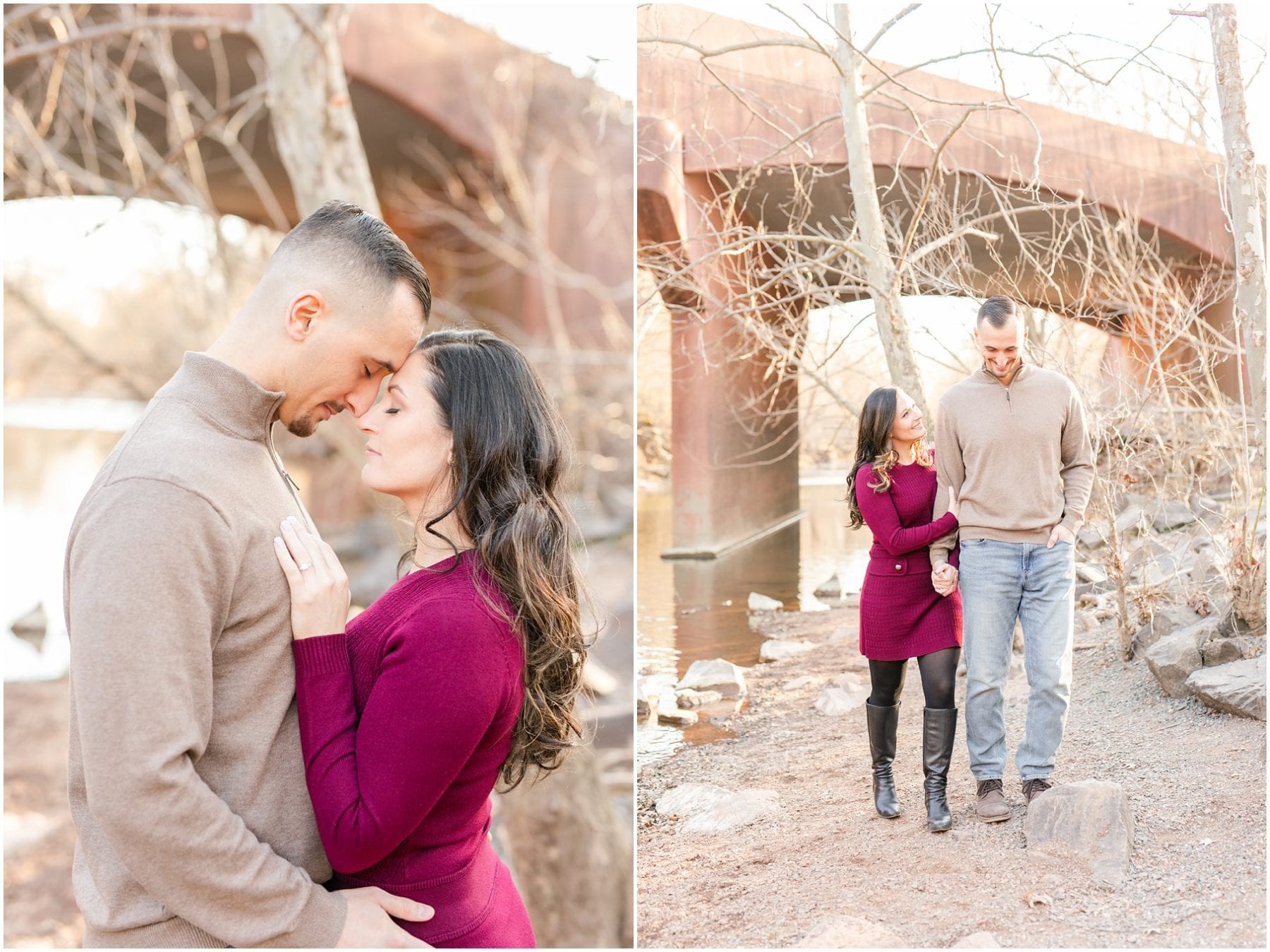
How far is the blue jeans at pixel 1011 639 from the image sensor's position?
2566 millimetres

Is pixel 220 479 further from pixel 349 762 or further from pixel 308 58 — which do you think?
pixel 308 58

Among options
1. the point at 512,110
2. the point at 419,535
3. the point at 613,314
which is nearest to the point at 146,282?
the point at 512,110

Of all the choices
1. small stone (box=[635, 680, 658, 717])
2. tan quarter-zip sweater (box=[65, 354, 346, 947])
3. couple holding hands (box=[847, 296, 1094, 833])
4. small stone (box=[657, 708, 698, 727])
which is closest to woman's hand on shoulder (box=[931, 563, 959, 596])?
couple holding hands (box=[847, 296, 1094, 833])

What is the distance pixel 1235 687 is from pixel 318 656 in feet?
7.28

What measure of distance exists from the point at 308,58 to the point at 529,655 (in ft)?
8.55

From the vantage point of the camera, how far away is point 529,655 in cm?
165

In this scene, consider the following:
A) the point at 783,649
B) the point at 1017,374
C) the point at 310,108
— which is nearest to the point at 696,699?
the point at 783,649

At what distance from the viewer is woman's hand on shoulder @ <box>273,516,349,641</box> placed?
1.51 metres

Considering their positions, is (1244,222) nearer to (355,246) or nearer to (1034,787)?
(1034,787)

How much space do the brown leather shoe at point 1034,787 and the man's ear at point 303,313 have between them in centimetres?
195

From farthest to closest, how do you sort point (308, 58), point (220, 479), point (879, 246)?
point (308, 58) < point (879, 246) < point (220, 479)

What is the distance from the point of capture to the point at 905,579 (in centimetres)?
271

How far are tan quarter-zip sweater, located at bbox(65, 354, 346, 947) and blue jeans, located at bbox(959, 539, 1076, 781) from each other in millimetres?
1658

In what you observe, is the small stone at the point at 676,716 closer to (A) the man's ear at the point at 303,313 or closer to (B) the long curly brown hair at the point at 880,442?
(B) the long curly brown hair at the point at 880,442
